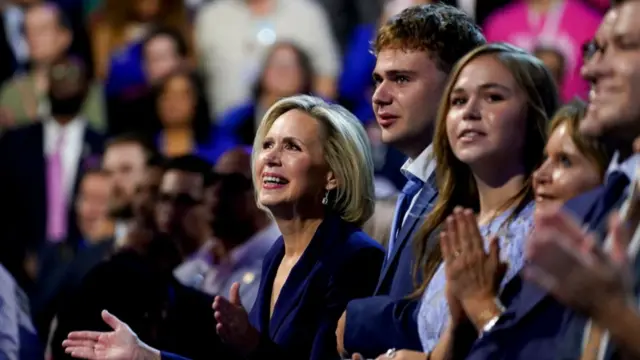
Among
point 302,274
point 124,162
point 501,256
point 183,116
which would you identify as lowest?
point 124,162

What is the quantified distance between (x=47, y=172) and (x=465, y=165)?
5.28 metres

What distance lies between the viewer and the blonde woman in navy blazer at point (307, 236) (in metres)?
4.06

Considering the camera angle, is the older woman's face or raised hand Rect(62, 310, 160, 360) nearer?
raised hand Rect(62, 310, 160, 360)

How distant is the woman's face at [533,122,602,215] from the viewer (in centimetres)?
338

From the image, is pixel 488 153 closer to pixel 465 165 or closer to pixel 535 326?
pixel 465 165

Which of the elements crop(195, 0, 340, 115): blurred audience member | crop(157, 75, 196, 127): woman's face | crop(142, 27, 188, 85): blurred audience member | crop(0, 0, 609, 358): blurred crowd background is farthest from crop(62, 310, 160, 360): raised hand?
crop(142, 27, 188, 85): blurred audience member

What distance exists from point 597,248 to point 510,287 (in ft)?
2.84

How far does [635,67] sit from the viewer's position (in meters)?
2.99

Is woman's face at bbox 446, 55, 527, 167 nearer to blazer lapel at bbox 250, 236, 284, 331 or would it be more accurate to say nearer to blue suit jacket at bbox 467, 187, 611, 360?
blue suit jacket at bbox 467, 187, 611, 360

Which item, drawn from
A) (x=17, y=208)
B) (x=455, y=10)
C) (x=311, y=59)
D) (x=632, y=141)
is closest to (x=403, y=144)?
(x=455, y=10)

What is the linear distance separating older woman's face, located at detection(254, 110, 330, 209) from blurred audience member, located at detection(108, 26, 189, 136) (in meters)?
4.15

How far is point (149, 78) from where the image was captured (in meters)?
8.79

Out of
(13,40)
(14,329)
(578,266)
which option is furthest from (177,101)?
(578,266)

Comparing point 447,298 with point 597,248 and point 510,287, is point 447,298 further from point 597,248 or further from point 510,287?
point 597,248
